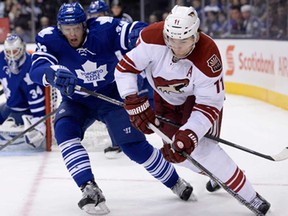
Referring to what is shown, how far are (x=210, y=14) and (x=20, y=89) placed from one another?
14.9ft

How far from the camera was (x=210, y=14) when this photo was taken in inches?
347

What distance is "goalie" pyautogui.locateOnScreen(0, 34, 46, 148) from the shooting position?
15.3 ft

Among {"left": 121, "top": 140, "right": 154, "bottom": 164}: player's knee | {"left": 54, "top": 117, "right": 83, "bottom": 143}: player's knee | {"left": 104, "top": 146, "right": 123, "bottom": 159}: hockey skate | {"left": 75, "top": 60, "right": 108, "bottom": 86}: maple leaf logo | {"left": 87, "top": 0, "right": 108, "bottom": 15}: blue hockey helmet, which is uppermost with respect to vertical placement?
{"left": 87, "top": 0, "right": 108, "bottom": 15}: blue hockey helmet

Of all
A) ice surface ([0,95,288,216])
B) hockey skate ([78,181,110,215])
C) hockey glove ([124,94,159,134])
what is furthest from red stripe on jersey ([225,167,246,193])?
hockey skate ([78,181,110,215])

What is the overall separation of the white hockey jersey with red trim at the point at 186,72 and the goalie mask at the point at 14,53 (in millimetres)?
1927

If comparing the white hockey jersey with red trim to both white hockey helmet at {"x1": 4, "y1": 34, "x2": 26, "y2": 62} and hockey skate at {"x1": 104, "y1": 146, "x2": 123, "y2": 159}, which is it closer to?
hockey skate at {"x1": 104, "y1": 146, "x2": 123, "y2": 159}

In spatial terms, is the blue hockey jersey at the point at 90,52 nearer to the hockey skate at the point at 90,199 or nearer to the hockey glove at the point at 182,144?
the hockey skate at the point at 90,199

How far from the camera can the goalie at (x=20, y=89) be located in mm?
4664

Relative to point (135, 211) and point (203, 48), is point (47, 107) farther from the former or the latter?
point (203, 48)

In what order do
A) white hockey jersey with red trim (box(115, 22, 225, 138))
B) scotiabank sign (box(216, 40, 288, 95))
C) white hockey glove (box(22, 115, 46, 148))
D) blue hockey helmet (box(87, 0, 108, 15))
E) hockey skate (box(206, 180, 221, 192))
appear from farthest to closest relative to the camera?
scotiabank sign (box(216, 40, 288, 95)) → blue hockey helmet (box(87, 0, 108, 15)) → white hockey glove (box(22, 115, 46, 148)) → hockey skate (box(206, 180, 221, 192)) → white hockey jersey with red trim (box(115, 22, 225, 138))

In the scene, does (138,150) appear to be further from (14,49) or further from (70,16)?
(14,49)

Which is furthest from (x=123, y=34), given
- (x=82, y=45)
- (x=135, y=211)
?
(x=135, y=211)

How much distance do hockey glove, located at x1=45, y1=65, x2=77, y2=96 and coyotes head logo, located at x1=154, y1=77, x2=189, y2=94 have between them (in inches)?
14.8

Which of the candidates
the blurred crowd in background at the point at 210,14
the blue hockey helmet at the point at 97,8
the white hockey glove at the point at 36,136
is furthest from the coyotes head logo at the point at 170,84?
the blurred crowd in background at the point at 210,14
